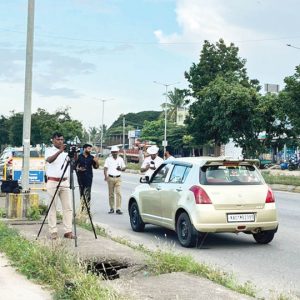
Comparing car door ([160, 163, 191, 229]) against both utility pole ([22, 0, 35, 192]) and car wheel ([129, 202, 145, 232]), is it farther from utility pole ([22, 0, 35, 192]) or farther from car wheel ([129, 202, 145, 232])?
utility pole ([22, 0, 35, 192])

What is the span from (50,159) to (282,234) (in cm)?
499

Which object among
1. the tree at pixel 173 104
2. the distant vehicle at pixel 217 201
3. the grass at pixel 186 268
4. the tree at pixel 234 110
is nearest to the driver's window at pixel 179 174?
the distant vehicle at pixel 217 201

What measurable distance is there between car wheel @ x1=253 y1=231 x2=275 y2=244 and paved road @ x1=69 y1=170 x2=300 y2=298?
0.33 feet

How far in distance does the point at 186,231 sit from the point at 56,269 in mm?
3657

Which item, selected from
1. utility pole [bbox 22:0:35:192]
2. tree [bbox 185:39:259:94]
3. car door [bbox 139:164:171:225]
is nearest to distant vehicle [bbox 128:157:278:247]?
car door [bbox 139:164:171:225]

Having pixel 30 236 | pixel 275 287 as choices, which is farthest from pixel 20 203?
pixel 275 287

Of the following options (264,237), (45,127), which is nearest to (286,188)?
(264,237)

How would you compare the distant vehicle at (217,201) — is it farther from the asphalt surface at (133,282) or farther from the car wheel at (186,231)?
the asphalt surface at (133,282)

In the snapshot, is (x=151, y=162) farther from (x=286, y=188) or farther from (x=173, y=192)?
(x=286, y=188)

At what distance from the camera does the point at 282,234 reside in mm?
11484

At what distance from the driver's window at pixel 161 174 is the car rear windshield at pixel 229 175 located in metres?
1.20

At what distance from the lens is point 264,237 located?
33.6ft

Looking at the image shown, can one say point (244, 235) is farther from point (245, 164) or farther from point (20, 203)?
point (20, 203)

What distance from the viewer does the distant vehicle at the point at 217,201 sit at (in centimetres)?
952
